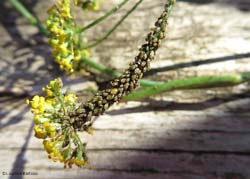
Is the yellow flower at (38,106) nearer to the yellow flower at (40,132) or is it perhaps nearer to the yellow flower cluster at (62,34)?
the yellow flower at (40,132)

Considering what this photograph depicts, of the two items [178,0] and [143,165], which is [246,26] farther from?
[143,165]

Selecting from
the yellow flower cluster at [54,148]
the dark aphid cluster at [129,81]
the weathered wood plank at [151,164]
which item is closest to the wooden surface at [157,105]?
the weathered wood plank at [151,164]

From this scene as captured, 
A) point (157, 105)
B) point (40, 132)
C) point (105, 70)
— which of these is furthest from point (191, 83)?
point (40, 132)

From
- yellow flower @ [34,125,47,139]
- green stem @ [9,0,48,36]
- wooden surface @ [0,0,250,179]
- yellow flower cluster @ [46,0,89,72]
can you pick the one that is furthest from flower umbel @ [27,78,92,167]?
green stem @ [9,0,48,36]

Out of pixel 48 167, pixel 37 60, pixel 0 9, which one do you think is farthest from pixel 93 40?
pixel 48 167

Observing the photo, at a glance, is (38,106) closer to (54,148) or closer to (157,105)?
(54,148)

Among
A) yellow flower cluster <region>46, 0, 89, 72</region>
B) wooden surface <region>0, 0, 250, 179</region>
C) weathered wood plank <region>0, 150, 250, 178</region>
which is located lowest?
weathered wood plank <region>0, 150, 250, 178</region>

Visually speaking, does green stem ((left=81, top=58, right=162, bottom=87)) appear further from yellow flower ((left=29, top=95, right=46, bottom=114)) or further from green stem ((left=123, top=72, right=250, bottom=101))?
yellow flower ((left=29, top=95, right=46, bottom=114))

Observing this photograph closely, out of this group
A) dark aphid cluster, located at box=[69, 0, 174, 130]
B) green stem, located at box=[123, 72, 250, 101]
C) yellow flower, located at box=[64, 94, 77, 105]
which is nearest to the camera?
dark aphid cluster, located at box=[69, 0, 174, 130]
